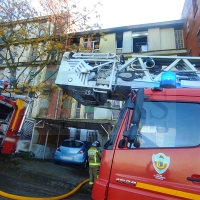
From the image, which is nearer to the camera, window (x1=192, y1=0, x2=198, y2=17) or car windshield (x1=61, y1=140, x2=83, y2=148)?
car windshield (x1=61, y1=140, x2=83, y2=148)

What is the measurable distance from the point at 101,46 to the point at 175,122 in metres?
16.0

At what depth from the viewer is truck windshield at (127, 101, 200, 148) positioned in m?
2.28

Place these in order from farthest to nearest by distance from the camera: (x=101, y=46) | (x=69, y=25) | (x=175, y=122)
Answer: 1. (x=101, y=46)
2. (x=69, y=25)
3. (x=175, y=122)

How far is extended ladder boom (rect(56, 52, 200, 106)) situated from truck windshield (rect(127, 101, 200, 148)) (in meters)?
0.78

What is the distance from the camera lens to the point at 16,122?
22.4 ft

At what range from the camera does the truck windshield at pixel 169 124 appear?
2281mm

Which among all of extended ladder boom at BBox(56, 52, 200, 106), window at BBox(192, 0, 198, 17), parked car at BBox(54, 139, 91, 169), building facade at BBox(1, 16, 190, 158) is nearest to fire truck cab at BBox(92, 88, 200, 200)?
extended ladder boom at BBox(56, 52, 200, 106)

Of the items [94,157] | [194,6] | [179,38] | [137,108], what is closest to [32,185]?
[94,157]

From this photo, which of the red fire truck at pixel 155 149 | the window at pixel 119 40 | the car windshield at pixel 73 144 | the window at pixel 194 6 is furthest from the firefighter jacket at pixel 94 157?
the window at pixel 119 40

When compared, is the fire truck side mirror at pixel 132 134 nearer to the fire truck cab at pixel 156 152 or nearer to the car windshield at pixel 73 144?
the fire truck cab at pixel 156 152

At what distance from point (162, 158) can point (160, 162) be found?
5 centimetres

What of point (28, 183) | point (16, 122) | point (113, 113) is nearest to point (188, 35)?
point (113, 113)

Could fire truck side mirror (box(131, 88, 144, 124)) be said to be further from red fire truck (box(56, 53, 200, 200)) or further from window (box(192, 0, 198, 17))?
window (box(192, 0, 198, 17))

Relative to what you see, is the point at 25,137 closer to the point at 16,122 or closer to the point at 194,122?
the point at 16,122
